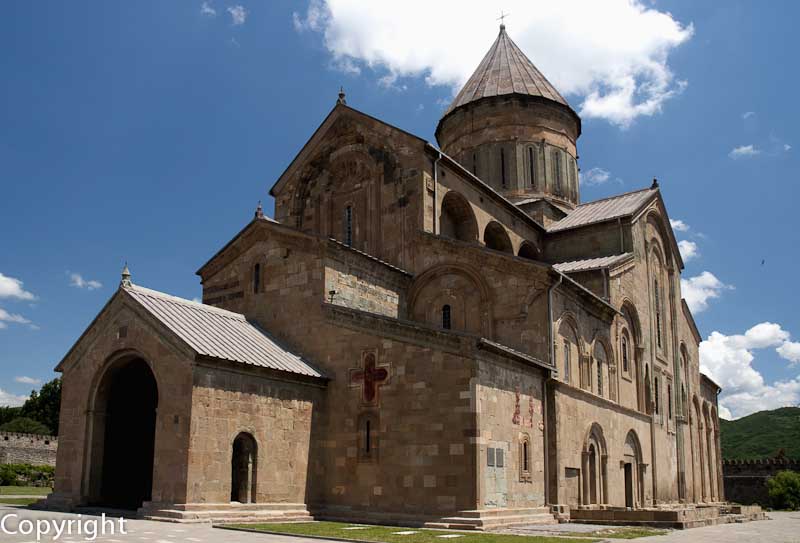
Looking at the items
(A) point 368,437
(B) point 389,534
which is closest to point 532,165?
(A) point 368,437

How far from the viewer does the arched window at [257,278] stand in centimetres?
2341

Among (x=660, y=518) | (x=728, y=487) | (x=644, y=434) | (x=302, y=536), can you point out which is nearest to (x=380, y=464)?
(x=302, y=536)

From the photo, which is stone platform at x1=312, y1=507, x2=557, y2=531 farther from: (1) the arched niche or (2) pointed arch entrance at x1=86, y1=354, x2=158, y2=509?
(1) the arched niche

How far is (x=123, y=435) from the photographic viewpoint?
20.9 m

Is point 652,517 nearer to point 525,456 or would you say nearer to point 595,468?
point 525,456

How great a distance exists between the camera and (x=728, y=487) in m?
46.8

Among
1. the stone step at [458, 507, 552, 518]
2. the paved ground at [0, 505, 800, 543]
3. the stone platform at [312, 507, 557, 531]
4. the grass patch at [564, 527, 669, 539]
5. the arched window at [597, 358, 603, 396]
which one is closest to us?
the paved ground at [0, 505, 800, 543]

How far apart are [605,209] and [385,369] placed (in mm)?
16025

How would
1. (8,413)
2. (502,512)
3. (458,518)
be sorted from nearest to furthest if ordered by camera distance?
(458,518) < (502,512) < (8,413)

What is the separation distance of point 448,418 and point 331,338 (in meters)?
4.47

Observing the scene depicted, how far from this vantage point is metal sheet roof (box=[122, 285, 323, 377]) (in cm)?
1853

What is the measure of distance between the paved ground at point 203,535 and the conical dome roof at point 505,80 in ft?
73.1

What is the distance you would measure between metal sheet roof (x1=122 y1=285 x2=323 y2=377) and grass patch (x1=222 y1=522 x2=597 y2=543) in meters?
4.11

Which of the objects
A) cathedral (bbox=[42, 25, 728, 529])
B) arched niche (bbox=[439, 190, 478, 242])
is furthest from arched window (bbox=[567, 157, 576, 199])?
arched niche (bbox=[439, 190, 478, 242])
